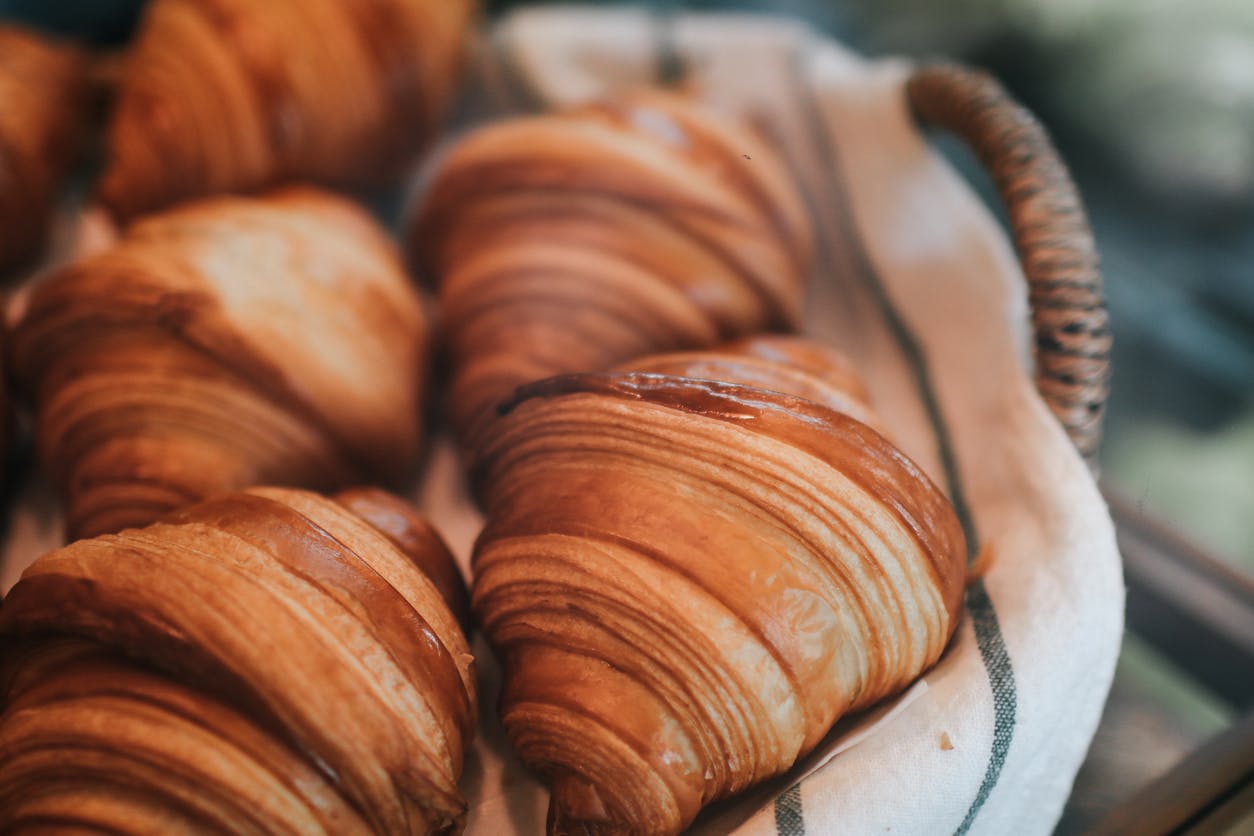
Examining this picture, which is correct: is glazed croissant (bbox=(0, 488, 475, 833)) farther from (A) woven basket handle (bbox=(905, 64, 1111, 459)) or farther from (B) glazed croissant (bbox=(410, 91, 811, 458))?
(A) woven basket handle (bbox=(905, 64, 1111, 459))

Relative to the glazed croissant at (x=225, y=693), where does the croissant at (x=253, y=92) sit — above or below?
above

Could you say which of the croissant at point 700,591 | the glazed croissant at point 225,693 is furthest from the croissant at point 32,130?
the croissant at point 700,591

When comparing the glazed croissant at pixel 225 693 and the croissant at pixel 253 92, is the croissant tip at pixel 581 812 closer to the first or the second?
the glazed croissant at pixel 225 693

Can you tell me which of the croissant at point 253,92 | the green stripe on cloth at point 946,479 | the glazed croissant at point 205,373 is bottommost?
the green stripe on cloth at point 946,479

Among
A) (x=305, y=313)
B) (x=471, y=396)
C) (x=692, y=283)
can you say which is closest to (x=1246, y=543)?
(x=692, y=283)

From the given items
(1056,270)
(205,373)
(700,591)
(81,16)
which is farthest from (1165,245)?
(81,16)

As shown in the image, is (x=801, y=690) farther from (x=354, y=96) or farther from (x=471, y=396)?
(x=354, y=96)
